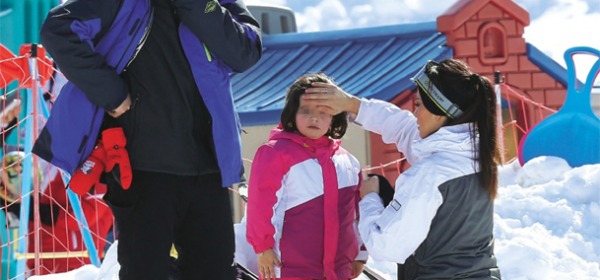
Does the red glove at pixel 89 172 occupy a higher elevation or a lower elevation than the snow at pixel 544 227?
higher

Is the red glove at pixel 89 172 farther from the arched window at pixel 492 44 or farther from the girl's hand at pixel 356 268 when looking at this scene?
the arched window at pixel 492 44

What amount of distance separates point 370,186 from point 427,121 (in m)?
0.29

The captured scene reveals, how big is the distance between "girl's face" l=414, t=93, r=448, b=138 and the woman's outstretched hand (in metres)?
0.37

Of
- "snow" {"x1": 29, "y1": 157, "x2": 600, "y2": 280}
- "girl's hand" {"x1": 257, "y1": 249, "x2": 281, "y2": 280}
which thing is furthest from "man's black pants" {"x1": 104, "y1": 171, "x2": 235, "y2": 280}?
"snow" {"x1": 29, "y1": 157, "x2": 600, "y2": 280}

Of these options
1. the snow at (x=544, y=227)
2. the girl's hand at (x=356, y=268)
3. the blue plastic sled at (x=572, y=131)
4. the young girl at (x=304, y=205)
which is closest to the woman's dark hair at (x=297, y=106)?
the young girl at (x=304, y=205)

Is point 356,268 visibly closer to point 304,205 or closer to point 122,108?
point 304,205

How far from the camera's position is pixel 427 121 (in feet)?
10.8

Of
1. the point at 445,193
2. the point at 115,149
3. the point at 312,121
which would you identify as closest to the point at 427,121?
the point at 445,193

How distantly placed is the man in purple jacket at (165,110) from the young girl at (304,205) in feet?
2.02

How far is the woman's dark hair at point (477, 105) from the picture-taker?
3234mm

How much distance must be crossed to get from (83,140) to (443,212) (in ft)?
3.59

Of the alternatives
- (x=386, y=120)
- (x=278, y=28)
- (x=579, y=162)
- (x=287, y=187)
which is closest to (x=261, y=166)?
(x=287, y=187)

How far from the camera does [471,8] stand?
35.4 feet

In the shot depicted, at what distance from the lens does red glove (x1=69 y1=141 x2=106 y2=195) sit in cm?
289
